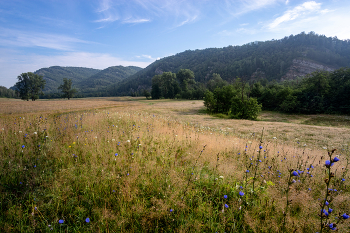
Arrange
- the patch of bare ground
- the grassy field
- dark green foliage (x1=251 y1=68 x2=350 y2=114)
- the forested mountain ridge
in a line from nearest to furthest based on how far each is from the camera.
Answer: the grassy field < the patch of bare ground < dark green foliage (x1=251 y1=68 x2=350 y2=114) < the forested mountain ridge

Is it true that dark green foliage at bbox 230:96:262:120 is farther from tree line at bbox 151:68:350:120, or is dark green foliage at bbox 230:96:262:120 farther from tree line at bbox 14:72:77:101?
tree line at bbox 14:72:77:101

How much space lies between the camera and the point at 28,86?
56.3 meters

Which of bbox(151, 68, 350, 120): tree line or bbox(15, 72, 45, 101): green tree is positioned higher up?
bbox(15, 72, 45, 101): green tree

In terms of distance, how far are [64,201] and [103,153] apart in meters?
1.69

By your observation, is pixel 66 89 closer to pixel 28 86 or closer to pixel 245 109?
pixel 28 86

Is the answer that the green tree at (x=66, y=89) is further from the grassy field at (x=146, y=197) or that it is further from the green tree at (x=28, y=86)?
the grassy field at (x=146, y=197)

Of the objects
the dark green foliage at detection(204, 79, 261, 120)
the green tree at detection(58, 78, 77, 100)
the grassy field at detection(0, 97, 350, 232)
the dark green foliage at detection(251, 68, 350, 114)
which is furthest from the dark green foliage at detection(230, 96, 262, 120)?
the green tree at detection(58, 78, 77, 100)

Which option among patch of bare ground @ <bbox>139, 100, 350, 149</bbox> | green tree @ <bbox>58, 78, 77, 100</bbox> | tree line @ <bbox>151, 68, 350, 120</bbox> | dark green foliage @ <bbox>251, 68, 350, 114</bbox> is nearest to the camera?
patch of bare ground @ <bbox>139, 100, 350, 149</bbox>

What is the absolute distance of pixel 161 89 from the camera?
267 ft

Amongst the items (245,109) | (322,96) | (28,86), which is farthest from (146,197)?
(28,86)

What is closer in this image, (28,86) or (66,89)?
(28,86)

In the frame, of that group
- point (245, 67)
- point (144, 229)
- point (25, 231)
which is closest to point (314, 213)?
point (144, 229)

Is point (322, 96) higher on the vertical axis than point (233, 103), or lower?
higher

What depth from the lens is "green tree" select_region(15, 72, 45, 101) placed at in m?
55.2
